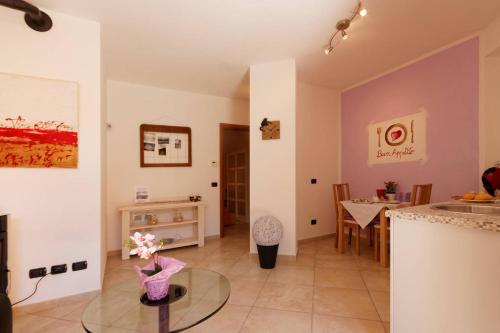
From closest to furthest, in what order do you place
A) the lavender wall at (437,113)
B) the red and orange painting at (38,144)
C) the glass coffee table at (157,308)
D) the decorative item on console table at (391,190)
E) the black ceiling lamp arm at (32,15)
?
the glass coffee table at (157,308) → the black ceiling lamp arm at (32,15) → the red and orange painting at (38,144) → the lavender wall at (437,113) → the decorative item on console table at (391,190)

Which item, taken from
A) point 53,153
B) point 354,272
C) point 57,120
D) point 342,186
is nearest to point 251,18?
point 57,120

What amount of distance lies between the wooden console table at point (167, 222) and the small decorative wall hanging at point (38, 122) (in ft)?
4.60

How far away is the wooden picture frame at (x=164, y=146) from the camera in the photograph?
3.80 metres

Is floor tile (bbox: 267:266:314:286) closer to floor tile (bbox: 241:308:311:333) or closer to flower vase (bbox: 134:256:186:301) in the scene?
floor tile (bbox: 241:308:311:333)

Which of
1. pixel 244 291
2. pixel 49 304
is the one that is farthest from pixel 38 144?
pixel 244 291

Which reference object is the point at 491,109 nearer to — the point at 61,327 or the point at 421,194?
the point at 421,194

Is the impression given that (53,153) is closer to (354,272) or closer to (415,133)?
(354,272)

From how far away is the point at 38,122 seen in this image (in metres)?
2.07

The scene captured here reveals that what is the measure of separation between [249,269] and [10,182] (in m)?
2.45

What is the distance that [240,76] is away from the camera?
359 cm

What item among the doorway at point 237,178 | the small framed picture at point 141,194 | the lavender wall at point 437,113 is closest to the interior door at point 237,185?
the doorway at point 237,178

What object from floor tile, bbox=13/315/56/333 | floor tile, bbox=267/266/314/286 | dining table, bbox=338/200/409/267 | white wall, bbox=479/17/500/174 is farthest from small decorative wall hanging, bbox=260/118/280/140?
floor tile, bbox=13/315/56/333

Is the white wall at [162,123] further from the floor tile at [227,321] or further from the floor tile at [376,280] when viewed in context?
the floor tile at [376,280]

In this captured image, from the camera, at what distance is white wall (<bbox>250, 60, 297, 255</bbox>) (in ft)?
10.2
